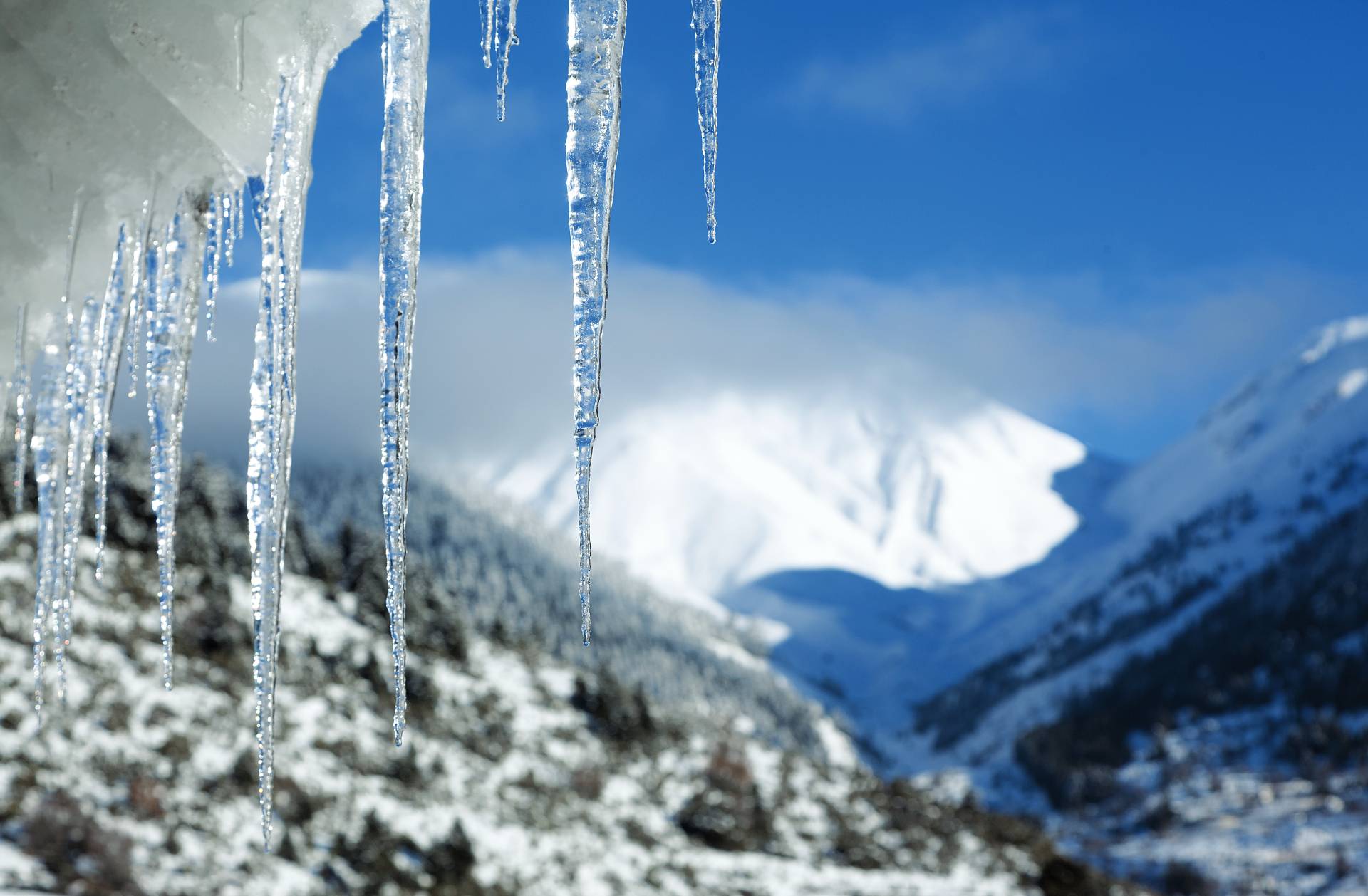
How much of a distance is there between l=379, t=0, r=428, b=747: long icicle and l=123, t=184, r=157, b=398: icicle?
75 centimetres

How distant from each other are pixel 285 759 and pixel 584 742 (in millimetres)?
9619

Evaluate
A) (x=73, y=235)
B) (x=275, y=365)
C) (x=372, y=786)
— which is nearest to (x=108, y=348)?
(x=73, y=235)

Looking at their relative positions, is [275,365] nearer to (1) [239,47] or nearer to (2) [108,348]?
(1) [239,47]

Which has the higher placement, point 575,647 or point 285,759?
point 575,647

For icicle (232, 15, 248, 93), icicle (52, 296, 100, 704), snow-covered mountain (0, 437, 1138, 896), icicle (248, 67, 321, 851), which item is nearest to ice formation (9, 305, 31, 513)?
icicle (52, 296, 100, 704)

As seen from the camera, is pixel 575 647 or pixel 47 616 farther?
pixel 575 647

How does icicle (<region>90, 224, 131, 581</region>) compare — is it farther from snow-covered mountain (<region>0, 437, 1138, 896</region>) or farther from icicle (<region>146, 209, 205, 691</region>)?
snow-covered mountain (<region>0, 437, 1138, 896</region>)

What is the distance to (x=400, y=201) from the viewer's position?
2.78 m

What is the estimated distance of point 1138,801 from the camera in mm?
98625

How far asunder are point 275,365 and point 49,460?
4.95 ft

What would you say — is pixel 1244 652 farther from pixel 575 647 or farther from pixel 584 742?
pixel 584 742

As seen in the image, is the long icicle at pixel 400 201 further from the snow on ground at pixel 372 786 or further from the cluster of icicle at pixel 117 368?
the snow on ground at pixel 372 786

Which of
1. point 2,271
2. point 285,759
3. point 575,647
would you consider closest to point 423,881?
point 285,759

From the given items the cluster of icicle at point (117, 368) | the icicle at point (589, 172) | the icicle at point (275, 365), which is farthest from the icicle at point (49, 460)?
the icicle at point (589, 172)
